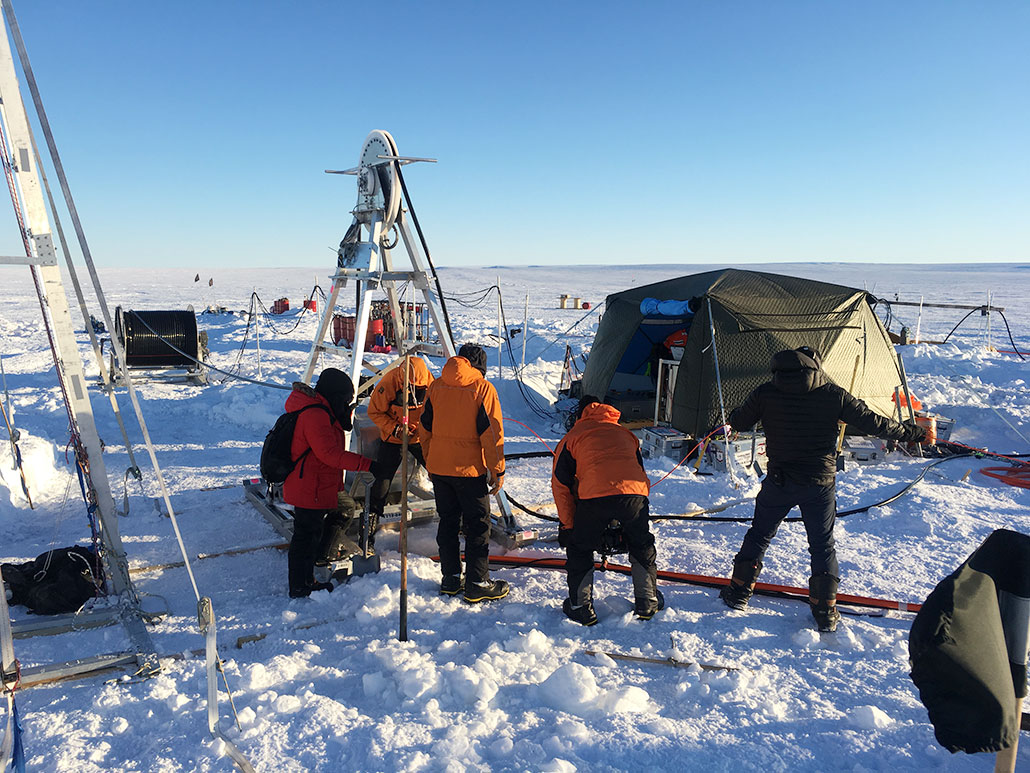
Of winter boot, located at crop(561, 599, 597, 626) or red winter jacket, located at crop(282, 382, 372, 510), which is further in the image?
red winter jacket, located at crop(282, 382, 372, 510)

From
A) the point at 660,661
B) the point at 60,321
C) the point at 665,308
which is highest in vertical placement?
the point at 665,308

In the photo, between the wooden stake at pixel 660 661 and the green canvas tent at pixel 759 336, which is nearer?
the wooden stake at pixel 660 661

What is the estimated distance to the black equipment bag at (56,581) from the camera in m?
4.27

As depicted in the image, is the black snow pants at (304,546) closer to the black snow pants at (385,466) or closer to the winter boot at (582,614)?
the black snow pants at (385,466)

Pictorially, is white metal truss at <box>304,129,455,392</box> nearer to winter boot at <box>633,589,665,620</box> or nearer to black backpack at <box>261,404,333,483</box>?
black backpack at <box>261,404,333,483</box>

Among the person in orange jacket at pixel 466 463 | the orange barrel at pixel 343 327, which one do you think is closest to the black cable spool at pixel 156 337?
the orange barrel at pixel 343 327

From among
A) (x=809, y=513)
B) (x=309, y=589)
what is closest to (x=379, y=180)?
(x=309, y=589)

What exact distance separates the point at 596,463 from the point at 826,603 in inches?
67.3

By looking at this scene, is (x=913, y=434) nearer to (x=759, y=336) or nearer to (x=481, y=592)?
(x=481, y=592)

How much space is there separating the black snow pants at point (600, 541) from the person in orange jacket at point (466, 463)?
62 centimetres

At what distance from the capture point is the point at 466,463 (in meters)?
4.61

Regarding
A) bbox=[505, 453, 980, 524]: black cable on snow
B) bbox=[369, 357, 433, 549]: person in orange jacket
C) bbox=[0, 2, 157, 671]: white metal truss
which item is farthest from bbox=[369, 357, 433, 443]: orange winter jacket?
bbox=[0, 2, 157, 671]: white metal truss

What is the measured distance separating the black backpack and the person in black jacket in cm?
316

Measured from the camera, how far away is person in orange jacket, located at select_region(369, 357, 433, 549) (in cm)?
→ 538
